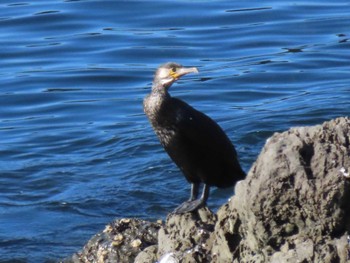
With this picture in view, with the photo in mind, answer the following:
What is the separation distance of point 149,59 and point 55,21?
2194 millimetres

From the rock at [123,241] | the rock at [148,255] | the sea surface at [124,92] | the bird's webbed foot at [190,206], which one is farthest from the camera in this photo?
the sea surface at [124,92]

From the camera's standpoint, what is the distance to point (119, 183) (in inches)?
366

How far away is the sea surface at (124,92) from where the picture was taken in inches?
346

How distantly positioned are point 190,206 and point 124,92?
238 inches

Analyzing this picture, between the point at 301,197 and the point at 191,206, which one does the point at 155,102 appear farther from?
the point at 301,197

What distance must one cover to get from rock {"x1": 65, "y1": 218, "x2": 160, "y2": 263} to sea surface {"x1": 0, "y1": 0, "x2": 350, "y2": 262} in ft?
3.67

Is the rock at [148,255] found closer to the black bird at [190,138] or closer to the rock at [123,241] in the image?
the rock at [123,241]

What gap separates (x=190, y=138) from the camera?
6797mm

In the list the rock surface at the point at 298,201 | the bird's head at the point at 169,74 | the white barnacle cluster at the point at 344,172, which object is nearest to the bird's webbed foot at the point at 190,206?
the bird's head at the point at 169,74

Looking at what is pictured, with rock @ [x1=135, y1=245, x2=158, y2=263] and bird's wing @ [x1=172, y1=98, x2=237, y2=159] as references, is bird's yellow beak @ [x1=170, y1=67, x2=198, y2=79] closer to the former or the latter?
bird's wing @ [x1=172, y1=98, x2=237, y2=159]

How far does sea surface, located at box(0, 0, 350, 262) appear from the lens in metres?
8.79

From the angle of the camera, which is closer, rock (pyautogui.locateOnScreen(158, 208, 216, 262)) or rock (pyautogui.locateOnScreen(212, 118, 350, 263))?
rock (pyautogui.locateOnScreen(212, 118, 350, 263))

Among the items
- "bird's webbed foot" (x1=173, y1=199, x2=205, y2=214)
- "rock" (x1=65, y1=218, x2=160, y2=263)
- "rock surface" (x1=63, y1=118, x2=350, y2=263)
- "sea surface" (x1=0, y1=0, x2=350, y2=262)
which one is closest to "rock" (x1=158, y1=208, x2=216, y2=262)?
"bird's webbed foot" (x1=173, y1=199, x2=205, y2=214)

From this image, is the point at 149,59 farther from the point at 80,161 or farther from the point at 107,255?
the point at 107,255
